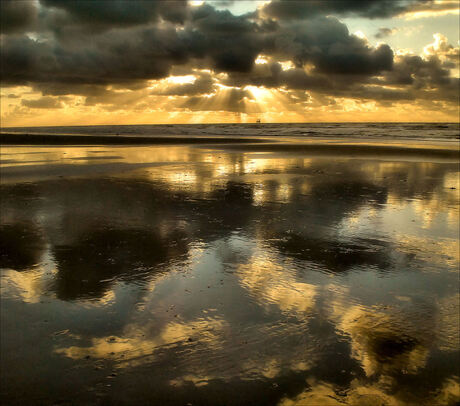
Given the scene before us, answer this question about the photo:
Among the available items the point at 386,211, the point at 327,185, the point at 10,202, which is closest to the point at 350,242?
the point at 386,211

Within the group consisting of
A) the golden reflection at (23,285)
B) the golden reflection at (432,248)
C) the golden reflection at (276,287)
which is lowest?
the golden reflection at (432,248)

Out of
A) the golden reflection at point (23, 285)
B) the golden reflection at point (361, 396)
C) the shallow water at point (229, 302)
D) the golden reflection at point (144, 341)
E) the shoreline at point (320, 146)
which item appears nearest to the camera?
the golden reflection at point (361, 396)

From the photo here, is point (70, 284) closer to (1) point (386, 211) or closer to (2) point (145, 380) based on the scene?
(2) point (145, 380)

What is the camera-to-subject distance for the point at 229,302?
19.6 feet

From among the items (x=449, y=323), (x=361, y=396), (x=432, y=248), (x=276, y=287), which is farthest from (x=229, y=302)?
(x=432, y=248)

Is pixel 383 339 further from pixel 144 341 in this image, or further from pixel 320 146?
pixel 320 146

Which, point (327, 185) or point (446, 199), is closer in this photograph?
point (446, 199)

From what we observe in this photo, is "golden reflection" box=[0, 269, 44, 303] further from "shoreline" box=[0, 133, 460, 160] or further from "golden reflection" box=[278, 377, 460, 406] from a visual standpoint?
"shoreline" box=[0, 133, 460, 160]

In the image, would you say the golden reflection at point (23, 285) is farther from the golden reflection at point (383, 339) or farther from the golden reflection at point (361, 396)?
the golden reflection at point (383, 339)

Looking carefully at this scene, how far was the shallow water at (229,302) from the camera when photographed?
4.18m

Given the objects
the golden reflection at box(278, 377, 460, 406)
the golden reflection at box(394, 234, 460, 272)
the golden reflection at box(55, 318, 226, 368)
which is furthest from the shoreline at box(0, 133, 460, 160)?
the golden reflection at box(55, 318, 226, 368)

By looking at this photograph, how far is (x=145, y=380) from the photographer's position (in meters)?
4.22

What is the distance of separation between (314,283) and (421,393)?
274 centimetres

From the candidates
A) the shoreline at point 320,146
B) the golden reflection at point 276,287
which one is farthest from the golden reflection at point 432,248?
the shoreline at point 320,146
